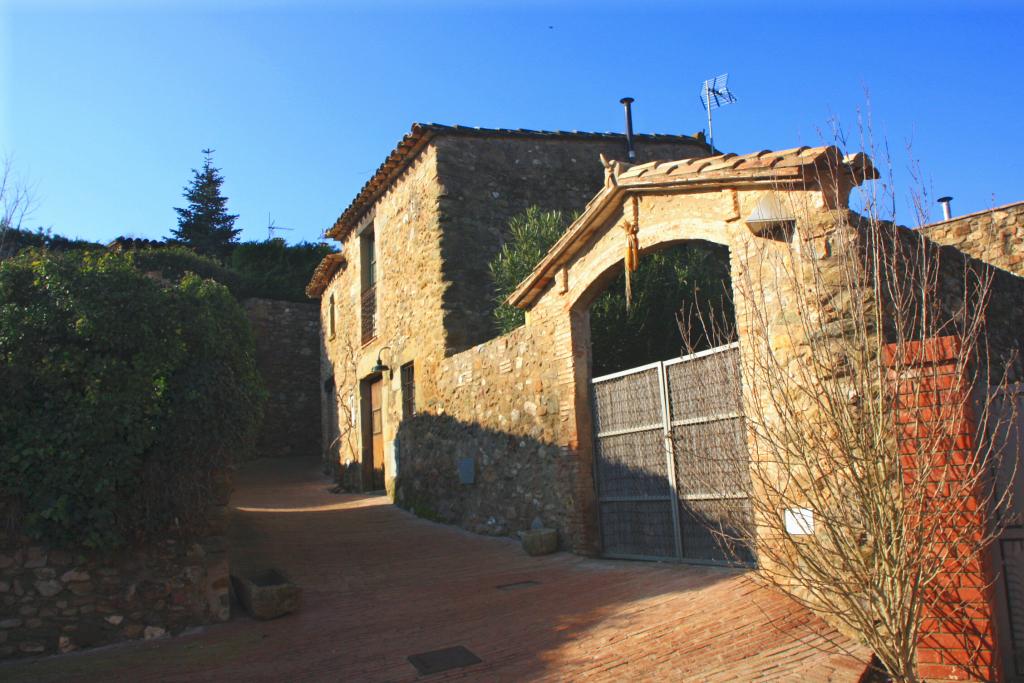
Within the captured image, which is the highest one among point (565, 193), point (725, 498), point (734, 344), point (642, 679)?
point (565, 193)

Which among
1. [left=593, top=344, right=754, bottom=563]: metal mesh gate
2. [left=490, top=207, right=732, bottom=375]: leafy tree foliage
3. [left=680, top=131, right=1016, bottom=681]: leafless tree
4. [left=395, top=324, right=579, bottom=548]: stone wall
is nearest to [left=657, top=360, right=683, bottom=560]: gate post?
[left=593, top=344, right=754, bottom=563]: metal mesh gate

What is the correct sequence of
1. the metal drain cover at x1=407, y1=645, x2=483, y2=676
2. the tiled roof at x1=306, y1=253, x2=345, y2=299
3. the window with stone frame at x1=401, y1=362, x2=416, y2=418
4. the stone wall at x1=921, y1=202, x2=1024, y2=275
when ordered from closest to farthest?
A: the metal drain cover at x1=407, y1=645, x2=483, y2=676, the stone wall at x1=921, y1=202, x2=1024, y2=275, the window with stone frame at x1=401, y1=362, x2=416, y2=418, the tiled roof at x1=306, y1=253, x2=345, y2=299

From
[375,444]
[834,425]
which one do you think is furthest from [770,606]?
[375,444]

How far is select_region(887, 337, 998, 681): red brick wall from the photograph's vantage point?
3.72 m

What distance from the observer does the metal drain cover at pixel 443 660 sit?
4824 mm

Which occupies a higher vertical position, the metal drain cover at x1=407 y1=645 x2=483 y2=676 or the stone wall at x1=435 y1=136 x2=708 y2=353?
the stone wall at x1=435 y1=136 x2=708 y2=353

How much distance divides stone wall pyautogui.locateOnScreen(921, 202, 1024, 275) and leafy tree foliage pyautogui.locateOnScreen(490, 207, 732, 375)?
3.07m

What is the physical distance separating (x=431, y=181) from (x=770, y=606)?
8.02 meters

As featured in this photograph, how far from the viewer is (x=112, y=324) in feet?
20.6

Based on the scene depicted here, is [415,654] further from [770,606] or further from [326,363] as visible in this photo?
[326,363]

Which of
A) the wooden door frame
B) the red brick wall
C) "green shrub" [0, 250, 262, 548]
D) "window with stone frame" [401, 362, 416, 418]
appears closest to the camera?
the red brick wall

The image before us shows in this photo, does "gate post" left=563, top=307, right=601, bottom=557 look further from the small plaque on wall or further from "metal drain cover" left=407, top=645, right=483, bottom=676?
"metal drain cover" left=407, top=645, right=483, bottom=676

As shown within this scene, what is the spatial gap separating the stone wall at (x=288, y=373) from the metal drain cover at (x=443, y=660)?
14890 mm

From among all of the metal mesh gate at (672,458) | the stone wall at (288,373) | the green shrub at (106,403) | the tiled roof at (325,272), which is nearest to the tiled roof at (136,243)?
the stone wall at (288,373)
